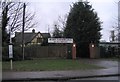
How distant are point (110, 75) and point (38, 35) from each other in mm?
77055

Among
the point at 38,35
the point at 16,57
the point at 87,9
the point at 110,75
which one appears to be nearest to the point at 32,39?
the point at 38,35

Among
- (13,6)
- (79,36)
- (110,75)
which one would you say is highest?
(13,6)

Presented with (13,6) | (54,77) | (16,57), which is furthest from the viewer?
(13,6)

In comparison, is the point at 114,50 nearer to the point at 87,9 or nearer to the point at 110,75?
the point at 87,9

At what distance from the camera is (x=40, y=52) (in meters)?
52.0

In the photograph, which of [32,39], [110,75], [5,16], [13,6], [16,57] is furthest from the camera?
[32,39]

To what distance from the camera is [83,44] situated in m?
55.2

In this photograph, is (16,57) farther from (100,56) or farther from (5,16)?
(100,56)

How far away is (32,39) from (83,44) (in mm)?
42313

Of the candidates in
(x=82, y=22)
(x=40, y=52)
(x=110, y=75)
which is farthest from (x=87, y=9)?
(x=110, y=75)

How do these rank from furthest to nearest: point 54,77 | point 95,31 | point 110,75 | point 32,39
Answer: point 32,39 → point 95,31 → point 110,75 → point 54,77

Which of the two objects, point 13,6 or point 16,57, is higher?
point 13,6

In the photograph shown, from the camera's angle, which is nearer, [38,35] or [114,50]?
[114,50]

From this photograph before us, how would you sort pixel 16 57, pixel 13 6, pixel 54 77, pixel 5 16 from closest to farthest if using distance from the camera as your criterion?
pixel 54 77 → pixel 16 57 → pixel 5 16 → pixel 13 6
